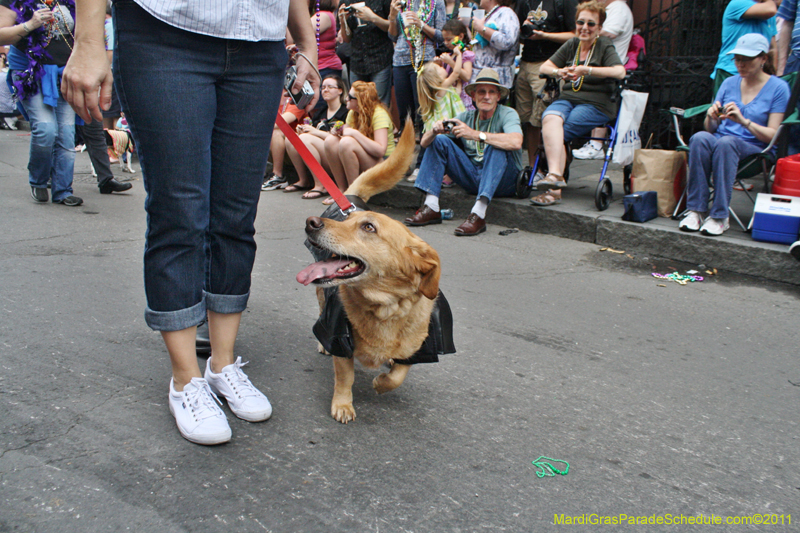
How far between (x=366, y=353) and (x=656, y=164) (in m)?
3.87

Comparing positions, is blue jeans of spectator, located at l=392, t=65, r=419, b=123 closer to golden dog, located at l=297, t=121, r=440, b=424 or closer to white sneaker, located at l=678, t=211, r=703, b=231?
white sneaker, located at l=678, t=211, r=703, b=231

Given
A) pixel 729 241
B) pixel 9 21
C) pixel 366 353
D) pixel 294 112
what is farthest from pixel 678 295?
pixel 9 21

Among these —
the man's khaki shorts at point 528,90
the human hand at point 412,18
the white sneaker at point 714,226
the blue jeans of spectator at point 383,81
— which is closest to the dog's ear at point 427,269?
the white sneaker at point 714,226

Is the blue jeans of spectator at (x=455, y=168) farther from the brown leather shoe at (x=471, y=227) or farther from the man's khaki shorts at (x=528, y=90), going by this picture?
the man's khaki shorts at (x=528, y=90)

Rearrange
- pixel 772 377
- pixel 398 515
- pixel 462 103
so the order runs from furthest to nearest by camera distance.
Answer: pixel 462 103 < pixel 772 377 < pixel 398 515

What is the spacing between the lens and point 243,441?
81.9 inches

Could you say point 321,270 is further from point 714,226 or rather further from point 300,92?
point 714,226

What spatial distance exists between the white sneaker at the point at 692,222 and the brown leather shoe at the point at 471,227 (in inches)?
64.5

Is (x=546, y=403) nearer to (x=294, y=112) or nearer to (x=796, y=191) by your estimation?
(x=796, y=191)

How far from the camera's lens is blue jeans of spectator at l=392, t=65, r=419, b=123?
6906 millimetres

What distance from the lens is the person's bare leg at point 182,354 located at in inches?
80.1

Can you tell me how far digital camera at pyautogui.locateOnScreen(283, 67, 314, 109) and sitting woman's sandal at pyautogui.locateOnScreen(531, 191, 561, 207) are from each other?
3303mm

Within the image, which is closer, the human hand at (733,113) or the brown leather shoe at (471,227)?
the human hand at (733,113)

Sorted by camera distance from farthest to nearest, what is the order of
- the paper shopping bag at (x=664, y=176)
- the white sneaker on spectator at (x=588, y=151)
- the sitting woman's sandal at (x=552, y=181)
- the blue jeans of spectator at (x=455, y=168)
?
the white sneaker on spectator at (x=588, y=151), the blue jeans of spectator at (x=455, y=168), the sitting woman's sandal at (x=552, y=181), the paper shopping bag at (x=664, y=176)
